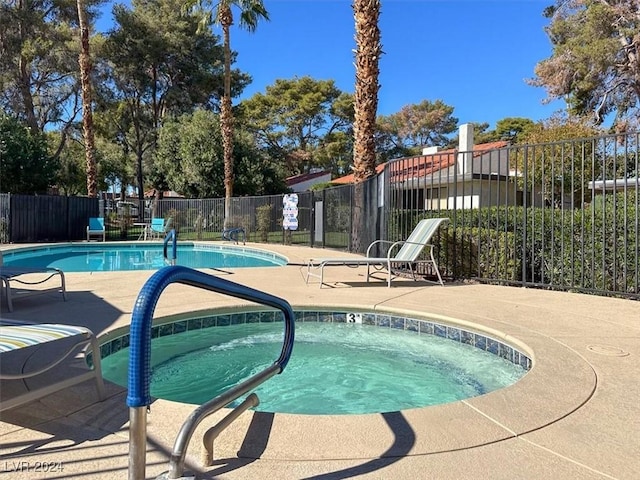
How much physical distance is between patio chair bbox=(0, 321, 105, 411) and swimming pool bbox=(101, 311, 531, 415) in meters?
0.67

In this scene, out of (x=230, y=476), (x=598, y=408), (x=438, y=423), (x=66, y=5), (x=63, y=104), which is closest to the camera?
(x=230, y=476)

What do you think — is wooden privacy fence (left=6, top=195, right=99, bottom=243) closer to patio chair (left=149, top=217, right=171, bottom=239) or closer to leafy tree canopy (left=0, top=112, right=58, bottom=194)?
patio chair (left=149, top=217, right=171, bottom=239)

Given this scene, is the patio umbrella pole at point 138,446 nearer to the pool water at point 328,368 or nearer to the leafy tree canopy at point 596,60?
the pool water at point 328,368

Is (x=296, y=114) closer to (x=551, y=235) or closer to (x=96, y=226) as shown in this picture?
(x=96, y=226)

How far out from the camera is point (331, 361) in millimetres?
4180

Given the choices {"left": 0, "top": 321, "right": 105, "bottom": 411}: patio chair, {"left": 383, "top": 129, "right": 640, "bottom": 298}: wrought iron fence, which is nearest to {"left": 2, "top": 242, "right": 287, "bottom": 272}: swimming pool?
{"left": 383, "top": 129, "right": 640, "bottom": 298}: wrought iron fence

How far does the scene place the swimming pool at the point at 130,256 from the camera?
488 inches

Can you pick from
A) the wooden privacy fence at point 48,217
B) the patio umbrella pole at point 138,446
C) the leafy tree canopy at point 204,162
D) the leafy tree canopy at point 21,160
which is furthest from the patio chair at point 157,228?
the patio umbrella pole at point 138,446

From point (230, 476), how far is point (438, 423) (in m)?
1.04

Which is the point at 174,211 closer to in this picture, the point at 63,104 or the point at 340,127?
the point at 63,104

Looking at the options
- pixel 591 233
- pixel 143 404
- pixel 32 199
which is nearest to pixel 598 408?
pixel 143 404

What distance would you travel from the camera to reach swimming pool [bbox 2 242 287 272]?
12.4 meters

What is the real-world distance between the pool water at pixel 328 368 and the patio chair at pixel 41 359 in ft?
2.23

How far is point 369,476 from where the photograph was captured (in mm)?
1804
